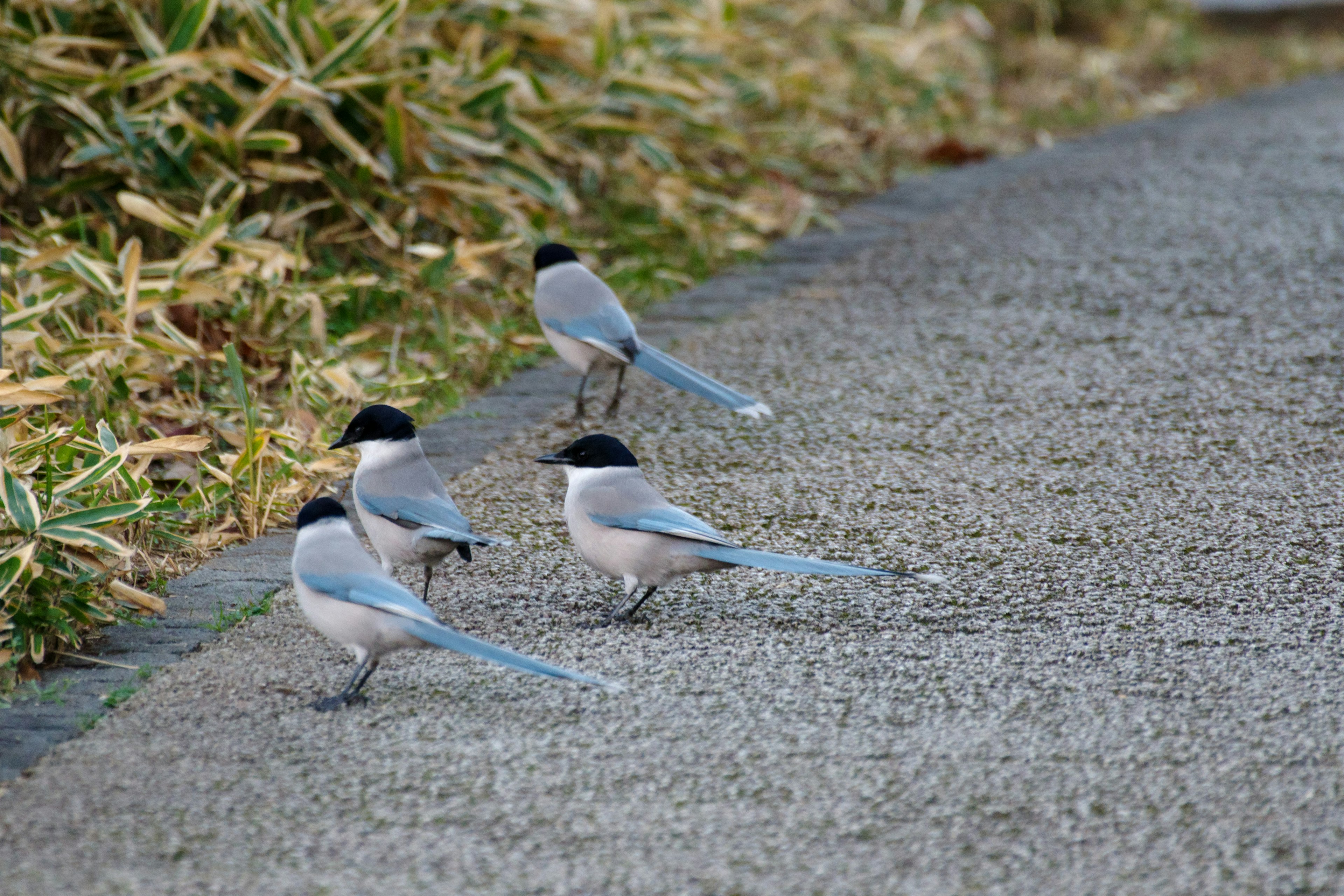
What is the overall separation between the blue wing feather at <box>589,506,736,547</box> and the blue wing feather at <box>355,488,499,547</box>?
0.25 m

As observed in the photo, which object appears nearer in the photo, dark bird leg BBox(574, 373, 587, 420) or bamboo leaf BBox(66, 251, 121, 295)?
bamboo leaf BBox(66, 251, 121, 295)

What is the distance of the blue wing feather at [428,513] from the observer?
286cm

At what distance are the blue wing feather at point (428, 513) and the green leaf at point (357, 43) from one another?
102 inches

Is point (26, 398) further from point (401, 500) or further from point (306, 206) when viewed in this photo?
point (306, 206)

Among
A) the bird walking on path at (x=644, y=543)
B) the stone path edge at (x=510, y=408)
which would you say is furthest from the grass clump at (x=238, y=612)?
the bird walking on path at (x=644, y=543)

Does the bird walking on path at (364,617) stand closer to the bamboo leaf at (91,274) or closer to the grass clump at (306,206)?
the grass clump at (306,206)

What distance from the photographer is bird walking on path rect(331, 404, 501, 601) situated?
115 inches

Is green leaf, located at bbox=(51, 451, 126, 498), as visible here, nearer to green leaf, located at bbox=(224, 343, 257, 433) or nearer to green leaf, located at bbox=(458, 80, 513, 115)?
green leaf, located at bbox=(224, 343, 257, 433)

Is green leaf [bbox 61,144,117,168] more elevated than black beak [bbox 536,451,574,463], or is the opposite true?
green leaf [bbox 61,144,117,168]

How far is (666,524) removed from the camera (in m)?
2.87

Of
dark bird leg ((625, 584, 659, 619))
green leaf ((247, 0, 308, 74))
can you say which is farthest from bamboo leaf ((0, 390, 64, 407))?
green leaf ((247, 0, 308, 74))

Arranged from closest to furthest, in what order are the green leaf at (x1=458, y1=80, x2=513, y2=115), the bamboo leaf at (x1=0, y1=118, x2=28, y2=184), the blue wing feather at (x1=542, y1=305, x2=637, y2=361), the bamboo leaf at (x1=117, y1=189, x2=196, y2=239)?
the blue wing feather at (x1=542, y1=305, x2=637, y2=361) < the bamboo leaf at (x1=117, y1=189, x2=196, y2=239) < the bamboo leaf at (x1=0, y1=118, x2=28, y2=184) < the green leaf at (x1=458, y1=80, x2=513, y2=115)

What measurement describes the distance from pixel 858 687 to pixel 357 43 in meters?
3.47

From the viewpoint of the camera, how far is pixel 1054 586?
3.07m
